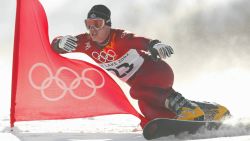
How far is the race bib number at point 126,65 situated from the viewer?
7211 millimetres

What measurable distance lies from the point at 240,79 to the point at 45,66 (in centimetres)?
802

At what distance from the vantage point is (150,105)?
283 inches

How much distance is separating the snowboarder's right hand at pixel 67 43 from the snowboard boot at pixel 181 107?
1.25 metres

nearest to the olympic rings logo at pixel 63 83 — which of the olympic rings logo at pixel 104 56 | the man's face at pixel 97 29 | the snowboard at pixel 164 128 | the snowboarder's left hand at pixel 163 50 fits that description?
the olympic rings logo at pixel 104 56

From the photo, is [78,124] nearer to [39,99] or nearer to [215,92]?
[39,99]

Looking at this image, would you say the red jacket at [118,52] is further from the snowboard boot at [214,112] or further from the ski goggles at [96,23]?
the snowboard boot at [214,112]

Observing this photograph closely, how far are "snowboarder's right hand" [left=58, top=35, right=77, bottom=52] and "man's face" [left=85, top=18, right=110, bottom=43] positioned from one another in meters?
0.24

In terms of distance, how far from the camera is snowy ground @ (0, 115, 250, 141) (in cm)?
635

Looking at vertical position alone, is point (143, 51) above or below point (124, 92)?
above

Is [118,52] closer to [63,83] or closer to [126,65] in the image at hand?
[126,65]

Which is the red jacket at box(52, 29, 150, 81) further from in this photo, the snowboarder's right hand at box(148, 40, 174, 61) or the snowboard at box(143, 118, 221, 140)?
the snowboard at box(143, 118, 221, 140)

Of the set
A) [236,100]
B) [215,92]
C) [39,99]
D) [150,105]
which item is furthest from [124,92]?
[215,92]

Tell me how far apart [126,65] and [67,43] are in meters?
0.72

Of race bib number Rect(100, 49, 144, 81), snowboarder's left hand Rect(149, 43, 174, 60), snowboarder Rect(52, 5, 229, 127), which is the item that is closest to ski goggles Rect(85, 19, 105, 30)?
snowboarder Rect(52, 5, 229, 127)
